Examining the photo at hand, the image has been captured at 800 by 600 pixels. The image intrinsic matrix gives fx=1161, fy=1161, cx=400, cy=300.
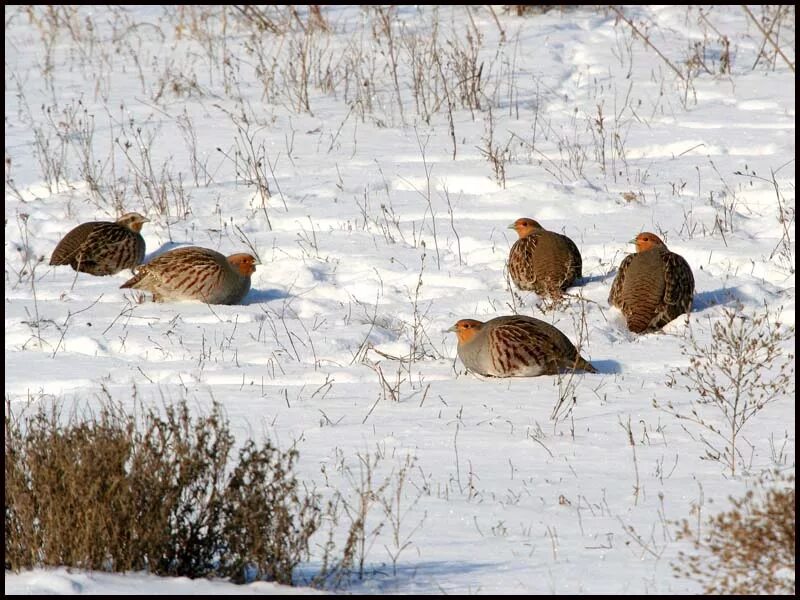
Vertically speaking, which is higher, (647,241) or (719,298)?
(647,241)

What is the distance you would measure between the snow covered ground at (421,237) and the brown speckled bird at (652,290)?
6.0 inches

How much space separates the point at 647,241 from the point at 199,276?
3144 millimetres

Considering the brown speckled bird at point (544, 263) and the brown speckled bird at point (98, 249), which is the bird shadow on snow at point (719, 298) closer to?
the brown speckled bird at point (544, 263)

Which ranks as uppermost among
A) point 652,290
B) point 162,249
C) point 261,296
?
point 652,290

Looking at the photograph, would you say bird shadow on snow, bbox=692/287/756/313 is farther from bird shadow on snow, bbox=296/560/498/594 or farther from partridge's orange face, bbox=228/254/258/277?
bird shadow on snow, bbox=296/560/498/594

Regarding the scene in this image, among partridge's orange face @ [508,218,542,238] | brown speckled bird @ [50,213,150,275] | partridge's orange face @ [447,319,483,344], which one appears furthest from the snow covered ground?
partridge's orange face @ [508,218,542,238]

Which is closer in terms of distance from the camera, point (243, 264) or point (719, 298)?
point (719, 298)

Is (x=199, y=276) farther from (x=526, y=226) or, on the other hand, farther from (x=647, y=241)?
(x=647, y=241)

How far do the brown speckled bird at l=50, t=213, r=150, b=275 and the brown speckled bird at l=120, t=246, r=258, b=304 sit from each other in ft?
2.45

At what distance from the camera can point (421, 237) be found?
9.38 metres

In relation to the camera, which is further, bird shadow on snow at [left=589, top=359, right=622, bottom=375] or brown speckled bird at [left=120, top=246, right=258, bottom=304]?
brown speckled bird at [left=120, top=246, right=258, bottom=304]

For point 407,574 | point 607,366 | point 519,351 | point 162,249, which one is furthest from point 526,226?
point 407,574

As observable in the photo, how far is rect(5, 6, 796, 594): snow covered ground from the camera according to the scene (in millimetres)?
4613

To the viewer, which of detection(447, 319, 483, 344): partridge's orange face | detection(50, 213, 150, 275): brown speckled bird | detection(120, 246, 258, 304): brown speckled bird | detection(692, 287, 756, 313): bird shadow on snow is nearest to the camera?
detection(447, 319, 483, 344): partridge's orange face
